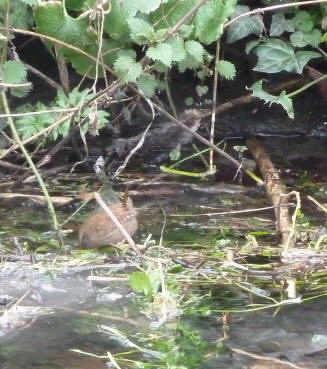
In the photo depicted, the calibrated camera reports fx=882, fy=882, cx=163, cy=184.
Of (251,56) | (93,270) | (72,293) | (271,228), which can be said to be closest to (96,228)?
(93,270)

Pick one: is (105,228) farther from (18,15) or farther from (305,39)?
(305,39)

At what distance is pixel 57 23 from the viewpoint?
3514 mm

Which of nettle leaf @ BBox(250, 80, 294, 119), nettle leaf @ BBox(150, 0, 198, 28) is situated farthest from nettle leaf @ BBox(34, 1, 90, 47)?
nettle leaf @ BBox(250, 80, 294, 119)

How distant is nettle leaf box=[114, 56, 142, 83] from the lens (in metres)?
3.49

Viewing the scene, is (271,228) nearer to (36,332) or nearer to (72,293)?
(72,293)

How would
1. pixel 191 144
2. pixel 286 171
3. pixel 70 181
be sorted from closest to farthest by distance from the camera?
pixel 70 181, pixel 286 171, pixel 191 144

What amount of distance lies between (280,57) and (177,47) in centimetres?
114

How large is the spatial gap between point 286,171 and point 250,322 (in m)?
2.11

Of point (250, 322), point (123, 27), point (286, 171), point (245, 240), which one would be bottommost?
point (286, 171)

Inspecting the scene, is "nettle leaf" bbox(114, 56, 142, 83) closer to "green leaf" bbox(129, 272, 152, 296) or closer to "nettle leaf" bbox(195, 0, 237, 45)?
"nettle leaf" bbox(195, 0, 237, 45)

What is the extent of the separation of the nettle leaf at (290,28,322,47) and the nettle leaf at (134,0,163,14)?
1.28 meters

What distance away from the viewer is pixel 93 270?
306cm

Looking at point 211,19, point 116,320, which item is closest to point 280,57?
point 211,19

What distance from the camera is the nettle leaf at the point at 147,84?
3.83 m
